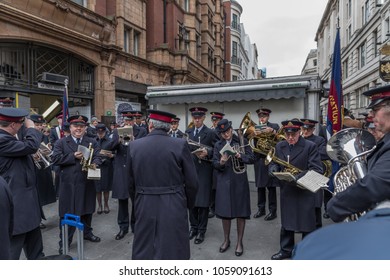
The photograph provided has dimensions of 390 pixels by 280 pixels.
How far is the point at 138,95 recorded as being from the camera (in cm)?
1858

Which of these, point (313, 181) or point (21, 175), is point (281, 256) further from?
point (21, 175)

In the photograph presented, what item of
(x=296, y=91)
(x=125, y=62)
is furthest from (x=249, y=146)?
(x=125, y=62)

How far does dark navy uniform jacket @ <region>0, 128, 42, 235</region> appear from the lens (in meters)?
3.49

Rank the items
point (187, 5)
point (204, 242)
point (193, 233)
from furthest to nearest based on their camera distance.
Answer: point (187, 5) → point (193, 233) → point (204, 242)

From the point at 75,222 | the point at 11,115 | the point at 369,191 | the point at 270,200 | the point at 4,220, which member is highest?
the point at 11,115

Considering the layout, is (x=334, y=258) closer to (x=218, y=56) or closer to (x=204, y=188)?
(x=204, y=188)

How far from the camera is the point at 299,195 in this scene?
4254 millimetres

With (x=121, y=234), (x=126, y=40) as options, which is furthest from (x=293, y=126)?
(x=126, y=40)

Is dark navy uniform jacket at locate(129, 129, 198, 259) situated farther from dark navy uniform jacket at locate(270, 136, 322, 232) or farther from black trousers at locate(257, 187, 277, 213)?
black trousers at locate(257, 187, 277, 213)

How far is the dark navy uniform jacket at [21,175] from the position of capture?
11.4 feet

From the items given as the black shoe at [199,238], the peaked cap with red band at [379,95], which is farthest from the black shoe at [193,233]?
the peaked cap with red band at [379,95]

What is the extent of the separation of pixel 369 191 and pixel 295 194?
221 cm

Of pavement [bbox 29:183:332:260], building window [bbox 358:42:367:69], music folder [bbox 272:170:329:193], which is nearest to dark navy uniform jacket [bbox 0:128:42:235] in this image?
pavement [bbox 29:183:332:260]

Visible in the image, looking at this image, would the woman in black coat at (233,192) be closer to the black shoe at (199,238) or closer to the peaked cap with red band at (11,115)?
the black shoe at (199,238)
